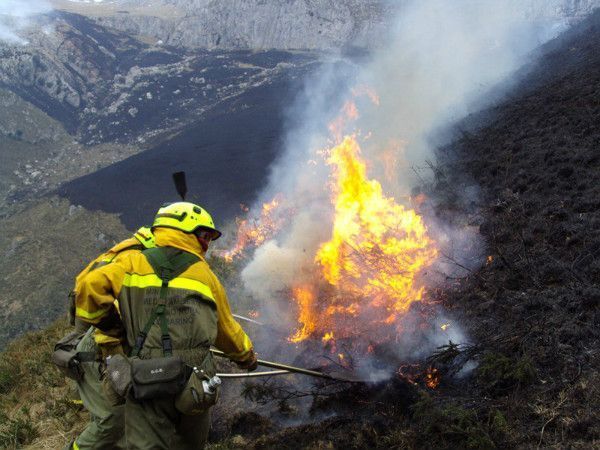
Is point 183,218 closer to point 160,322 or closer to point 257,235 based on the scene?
point 160,322

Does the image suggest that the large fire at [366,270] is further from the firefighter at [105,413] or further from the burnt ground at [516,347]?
the firefighter at [105,413]

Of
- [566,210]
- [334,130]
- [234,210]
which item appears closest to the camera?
[566,210]

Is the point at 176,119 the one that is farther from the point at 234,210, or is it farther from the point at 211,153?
the point at 234,210

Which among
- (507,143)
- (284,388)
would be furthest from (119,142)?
(284,388)

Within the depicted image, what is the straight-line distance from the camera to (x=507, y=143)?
1324 centimetres

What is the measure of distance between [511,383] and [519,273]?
2.49 metres

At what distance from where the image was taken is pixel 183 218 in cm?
313

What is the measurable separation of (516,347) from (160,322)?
12.2 ft

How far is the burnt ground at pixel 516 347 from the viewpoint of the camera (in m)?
3.71

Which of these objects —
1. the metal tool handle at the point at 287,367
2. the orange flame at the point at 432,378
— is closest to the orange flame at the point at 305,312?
the metal tool handle at the point at 287,367

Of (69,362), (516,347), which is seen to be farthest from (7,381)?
(516,347)

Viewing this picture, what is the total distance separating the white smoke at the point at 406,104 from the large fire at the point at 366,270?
0.61 m

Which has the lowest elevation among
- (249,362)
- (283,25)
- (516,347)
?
(516,347)

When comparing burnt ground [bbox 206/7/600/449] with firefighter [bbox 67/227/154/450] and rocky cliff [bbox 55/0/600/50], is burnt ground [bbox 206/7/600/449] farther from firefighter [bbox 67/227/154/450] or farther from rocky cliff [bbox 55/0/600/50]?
rocky cliff [bbox 55/0/600/50]
